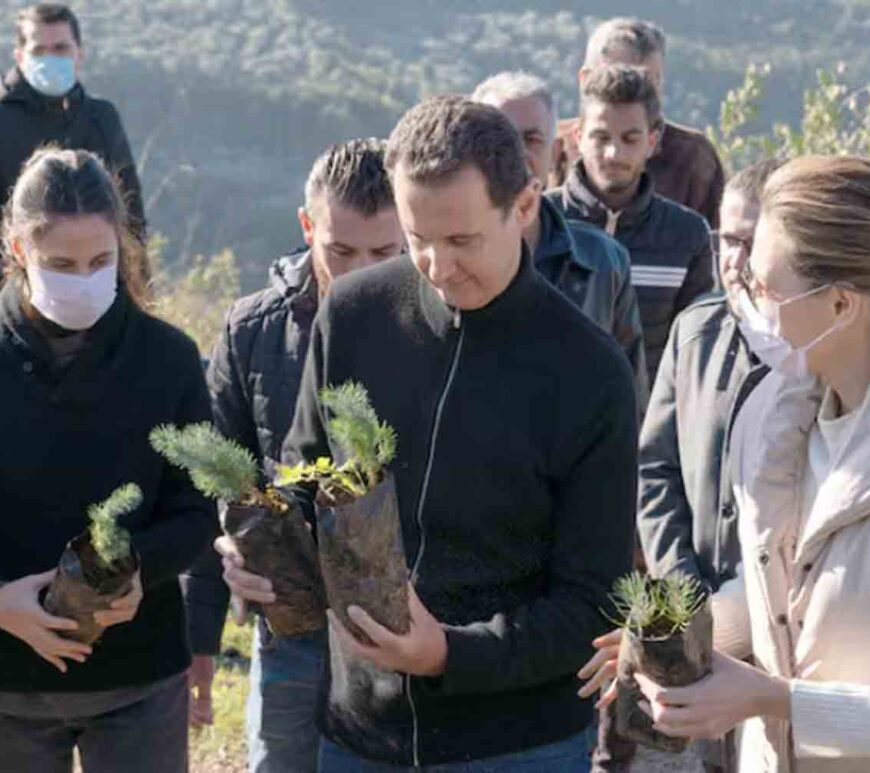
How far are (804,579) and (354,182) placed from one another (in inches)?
63.4

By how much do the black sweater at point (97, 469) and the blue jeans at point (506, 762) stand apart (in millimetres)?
630

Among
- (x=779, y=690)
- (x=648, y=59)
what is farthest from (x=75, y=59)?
(x=779, y=690)

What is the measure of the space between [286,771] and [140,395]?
105cm

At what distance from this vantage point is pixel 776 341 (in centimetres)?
352

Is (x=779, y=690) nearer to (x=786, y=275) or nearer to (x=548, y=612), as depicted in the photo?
(x=548, y=612)

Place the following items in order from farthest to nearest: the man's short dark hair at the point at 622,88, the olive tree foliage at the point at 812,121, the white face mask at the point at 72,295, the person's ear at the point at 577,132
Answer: the olive tree foliage at the point at 812,121 → the person's ear at the point at 577,132 → the man's short dark hair at the point at 622,88 → the white face mask at the point at 72,295

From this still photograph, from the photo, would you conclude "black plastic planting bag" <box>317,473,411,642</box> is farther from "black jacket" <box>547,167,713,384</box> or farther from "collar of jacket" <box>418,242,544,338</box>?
"black jacket" <box>547,167,713,384</box>

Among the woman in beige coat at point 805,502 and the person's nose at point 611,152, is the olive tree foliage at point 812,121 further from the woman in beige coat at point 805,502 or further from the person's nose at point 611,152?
the woman in beige coat at point 805,502

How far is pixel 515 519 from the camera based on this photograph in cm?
351

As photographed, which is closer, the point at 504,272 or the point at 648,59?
the point at 504,272

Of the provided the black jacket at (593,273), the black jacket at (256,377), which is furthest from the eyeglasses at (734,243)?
the black jacket at (256,377)

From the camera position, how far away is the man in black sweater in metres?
3.47

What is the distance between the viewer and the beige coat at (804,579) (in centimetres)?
315

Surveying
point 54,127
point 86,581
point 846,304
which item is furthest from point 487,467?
point 54,127
